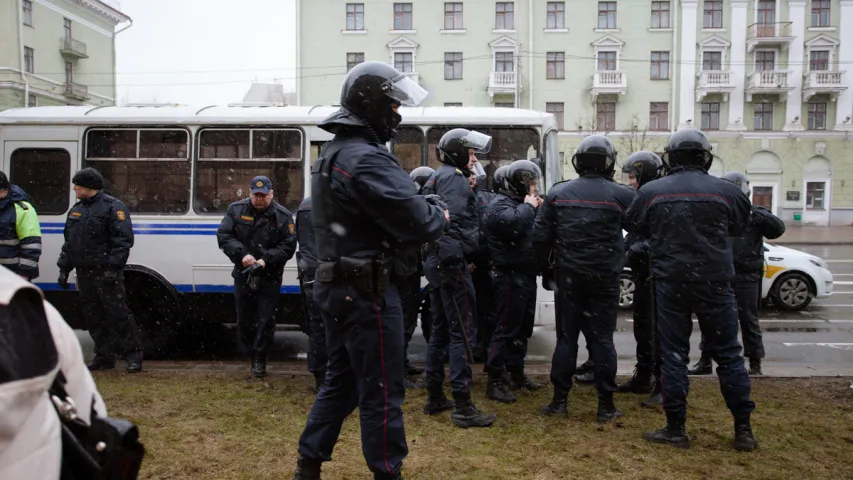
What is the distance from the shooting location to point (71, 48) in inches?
1724

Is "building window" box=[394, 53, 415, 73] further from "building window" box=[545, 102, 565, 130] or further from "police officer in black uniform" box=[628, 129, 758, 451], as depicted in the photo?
"police officer in black uniform" box=[628, 129, 758, 451]

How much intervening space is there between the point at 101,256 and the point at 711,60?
40.8 m

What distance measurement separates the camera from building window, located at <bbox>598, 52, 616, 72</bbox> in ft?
138

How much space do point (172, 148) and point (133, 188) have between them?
628 millimetres

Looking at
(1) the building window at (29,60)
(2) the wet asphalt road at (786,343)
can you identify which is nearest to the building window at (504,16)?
(1) the building window at (29,60)

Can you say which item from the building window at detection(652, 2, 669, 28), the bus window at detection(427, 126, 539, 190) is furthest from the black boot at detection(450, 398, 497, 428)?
the building window at detection(652, 2, 669, 28)

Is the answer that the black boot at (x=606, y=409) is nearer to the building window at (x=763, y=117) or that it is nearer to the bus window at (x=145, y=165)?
the bus window at (x=145, y=165)

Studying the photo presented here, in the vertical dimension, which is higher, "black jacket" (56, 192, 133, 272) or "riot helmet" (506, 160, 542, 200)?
"riot helmet" (506, 160, 542, 200)

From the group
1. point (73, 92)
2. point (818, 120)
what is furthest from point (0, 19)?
point (818, 120)

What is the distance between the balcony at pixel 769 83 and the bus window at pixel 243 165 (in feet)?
126

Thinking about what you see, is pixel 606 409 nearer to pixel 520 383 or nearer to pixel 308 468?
pixel 520 383

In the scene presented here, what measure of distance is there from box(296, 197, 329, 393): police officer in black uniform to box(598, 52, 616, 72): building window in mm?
38779

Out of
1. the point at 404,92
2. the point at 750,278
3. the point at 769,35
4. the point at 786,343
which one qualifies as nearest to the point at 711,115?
the point at 769,35

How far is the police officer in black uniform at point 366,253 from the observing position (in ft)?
11.5
